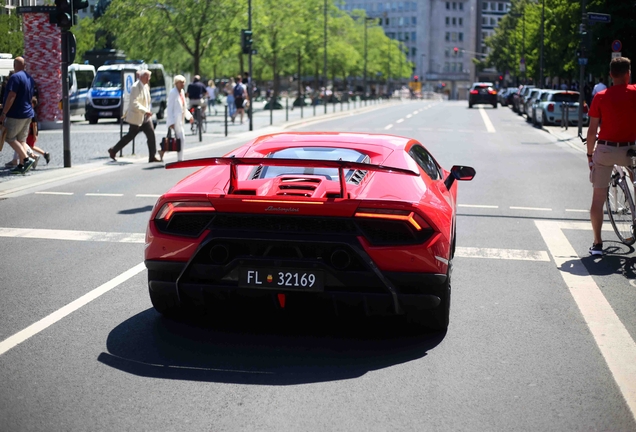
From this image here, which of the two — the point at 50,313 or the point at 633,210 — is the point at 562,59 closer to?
the point at 633,210

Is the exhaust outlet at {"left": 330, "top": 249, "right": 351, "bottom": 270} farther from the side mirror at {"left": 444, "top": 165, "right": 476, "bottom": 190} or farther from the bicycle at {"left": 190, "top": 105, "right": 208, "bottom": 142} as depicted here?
the bicycle at {"left": 190, "top": 105, "right": 208, "bottom": 142}

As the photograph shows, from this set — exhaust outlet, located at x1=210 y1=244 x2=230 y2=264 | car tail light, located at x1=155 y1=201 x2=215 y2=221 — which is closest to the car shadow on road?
exhaust outlet, located at x1=210 y1=244 x2=230 y2=264

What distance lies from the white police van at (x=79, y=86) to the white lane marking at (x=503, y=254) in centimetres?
3238

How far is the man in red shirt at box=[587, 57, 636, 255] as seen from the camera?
8.88 meters

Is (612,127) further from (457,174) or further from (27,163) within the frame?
(27,163)

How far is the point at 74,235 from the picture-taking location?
10289mm

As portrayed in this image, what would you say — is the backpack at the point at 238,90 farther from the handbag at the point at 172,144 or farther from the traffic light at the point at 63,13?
the traffic light at the point at 63,13

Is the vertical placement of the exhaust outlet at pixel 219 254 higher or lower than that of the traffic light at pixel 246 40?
lower

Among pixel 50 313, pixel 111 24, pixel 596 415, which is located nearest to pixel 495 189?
pixel 50 313

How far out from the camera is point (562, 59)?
5791cm

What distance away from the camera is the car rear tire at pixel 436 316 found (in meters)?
5.87

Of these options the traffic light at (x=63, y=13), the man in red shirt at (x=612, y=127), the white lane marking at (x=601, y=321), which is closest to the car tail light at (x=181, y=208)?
the white lane marking at (x=601, y=321)

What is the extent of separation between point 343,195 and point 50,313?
2318 mm

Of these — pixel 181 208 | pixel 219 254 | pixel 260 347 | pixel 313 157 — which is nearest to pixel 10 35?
pixel 313 157
